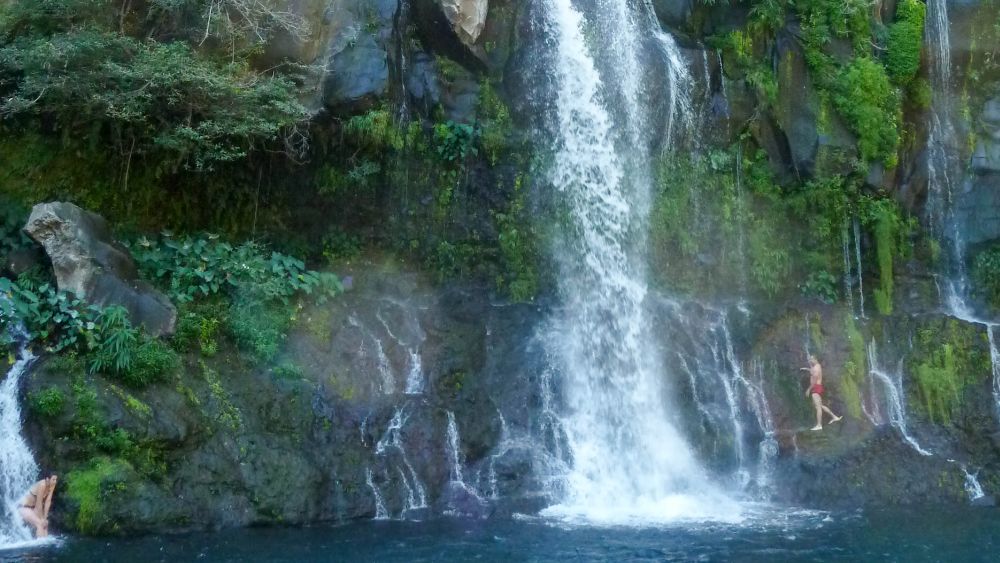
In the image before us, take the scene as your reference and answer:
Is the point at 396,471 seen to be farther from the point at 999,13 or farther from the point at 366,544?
the point at 999,13

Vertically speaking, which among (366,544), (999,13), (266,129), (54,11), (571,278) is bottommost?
(366,544)

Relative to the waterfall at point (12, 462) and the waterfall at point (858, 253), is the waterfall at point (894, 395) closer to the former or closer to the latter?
the waterfall at point (858, 253)

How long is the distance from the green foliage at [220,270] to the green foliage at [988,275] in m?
11.2

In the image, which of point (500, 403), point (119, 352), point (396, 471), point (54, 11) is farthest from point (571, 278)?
point (54, 11)

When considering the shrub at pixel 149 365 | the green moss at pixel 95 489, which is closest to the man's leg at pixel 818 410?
the shrub at pixel 149 365

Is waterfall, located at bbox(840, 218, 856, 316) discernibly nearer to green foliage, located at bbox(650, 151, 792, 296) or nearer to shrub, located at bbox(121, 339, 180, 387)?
green foliage, located at bbox(650, 151, 792, 296)

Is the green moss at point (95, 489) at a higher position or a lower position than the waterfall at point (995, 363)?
lower

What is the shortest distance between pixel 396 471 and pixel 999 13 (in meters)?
14.1

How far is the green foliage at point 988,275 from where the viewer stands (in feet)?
53.0

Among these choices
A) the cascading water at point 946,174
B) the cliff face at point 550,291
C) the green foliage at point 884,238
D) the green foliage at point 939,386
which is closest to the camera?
the cliff face at point 550,291

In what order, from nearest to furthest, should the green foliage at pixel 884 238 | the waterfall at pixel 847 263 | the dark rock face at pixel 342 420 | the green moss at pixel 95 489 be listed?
1. the green moss at pixel 95 489
2. the dark rock face at pixel 342 420
3. the green foliage at pixel 884 238
4. the waterfall at pixel 847 263

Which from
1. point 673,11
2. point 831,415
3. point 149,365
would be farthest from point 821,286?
point 149,365

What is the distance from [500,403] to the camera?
1373 cm

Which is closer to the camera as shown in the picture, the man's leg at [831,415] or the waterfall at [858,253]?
the man's leg at [831,415]
